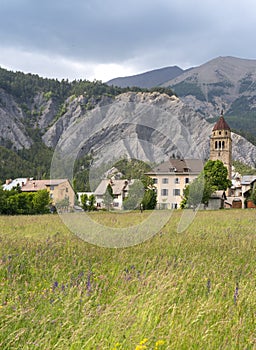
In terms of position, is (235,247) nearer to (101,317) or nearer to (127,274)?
(127,274)

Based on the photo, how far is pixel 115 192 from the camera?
1526 centimetres

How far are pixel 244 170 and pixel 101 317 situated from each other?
597 feet

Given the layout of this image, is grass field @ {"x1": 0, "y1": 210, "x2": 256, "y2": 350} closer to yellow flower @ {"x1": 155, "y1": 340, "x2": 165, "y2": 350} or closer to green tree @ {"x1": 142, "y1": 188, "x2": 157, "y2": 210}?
yellow flower @ {"x1": 155, "y1": 340, "x2": 165, "y2": 350}

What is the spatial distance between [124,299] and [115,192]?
10260 mm

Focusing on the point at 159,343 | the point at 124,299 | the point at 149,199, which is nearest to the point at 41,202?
the point at 149,199

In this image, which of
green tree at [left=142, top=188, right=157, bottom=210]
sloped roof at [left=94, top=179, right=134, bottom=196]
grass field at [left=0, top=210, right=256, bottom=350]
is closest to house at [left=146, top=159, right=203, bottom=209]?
green tree at [left=142, top=188, right=157, bottom=210]

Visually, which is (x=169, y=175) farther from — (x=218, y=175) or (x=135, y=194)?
(x=218, y=175)

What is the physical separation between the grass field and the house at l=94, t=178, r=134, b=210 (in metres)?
4.29

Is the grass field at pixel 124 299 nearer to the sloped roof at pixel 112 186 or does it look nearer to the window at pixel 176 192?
the sloped roof at pixel 112 186

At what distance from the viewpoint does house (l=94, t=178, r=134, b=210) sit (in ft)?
43.6

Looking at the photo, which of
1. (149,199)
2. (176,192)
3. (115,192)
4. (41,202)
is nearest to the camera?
(149,199)

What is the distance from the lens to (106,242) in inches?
392

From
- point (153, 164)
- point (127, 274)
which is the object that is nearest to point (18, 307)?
point (127, 274)

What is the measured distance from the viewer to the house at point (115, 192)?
1330 cm
